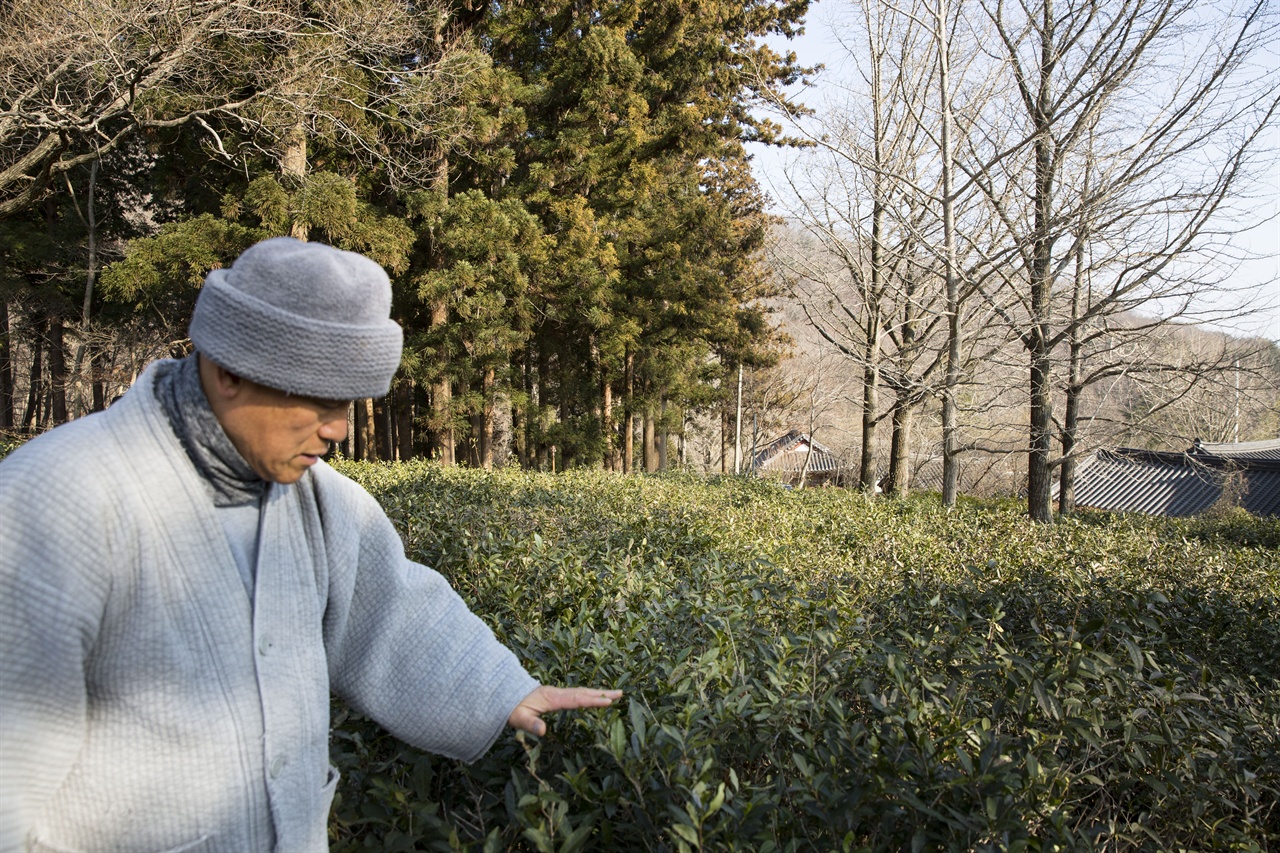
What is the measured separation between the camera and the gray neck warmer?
45.4 inches

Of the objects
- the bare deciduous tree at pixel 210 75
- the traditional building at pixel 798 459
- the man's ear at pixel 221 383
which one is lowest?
the traditional building at pixel 798 459

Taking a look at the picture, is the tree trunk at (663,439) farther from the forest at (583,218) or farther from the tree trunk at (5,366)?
the tree trunk at (5,366)

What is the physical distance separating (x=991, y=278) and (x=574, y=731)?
836 cm

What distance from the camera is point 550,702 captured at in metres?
1.48

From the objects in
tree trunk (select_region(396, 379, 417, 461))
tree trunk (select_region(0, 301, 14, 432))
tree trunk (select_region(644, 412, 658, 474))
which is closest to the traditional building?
tree trunk (select_region(644, 412, 658, 474))

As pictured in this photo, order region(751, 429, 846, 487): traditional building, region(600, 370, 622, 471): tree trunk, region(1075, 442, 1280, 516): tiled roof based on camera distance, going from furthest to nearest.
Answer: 1. region(751, 429, 846, 487): traditional building
2. region(1075, 442, 1280, 516): tiled roof
3. region(600, 370, 622, 471): tree trunk

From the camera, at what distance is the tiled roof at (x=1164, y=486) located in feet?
77.4

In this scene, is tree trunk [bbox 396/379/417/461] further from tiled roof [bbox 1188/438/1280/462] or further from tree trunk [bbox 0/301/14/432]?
tiled roof [bbox 1188/438/1280/462]

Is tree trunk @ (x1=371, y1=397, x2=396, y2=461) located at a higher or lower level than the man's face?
lower

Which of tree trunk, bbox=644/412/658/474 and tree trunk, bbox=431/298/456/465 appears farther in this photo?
tree trunk, bbox=644/412/658/474

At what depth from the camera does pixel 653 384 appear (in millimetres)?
19375

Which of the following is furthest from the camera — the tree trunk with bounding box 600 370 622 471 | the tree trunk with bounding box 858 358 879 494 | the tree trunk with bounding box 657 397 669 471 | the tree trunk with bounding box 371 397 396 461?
the tree trunk with bounding box 371 397 396 461

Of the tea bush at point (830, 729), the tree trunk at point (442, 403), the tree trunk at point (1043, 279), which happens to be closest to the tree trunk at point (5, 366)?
the tree trunk at point (442, 403)

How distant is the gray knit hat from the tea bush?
700 mm
